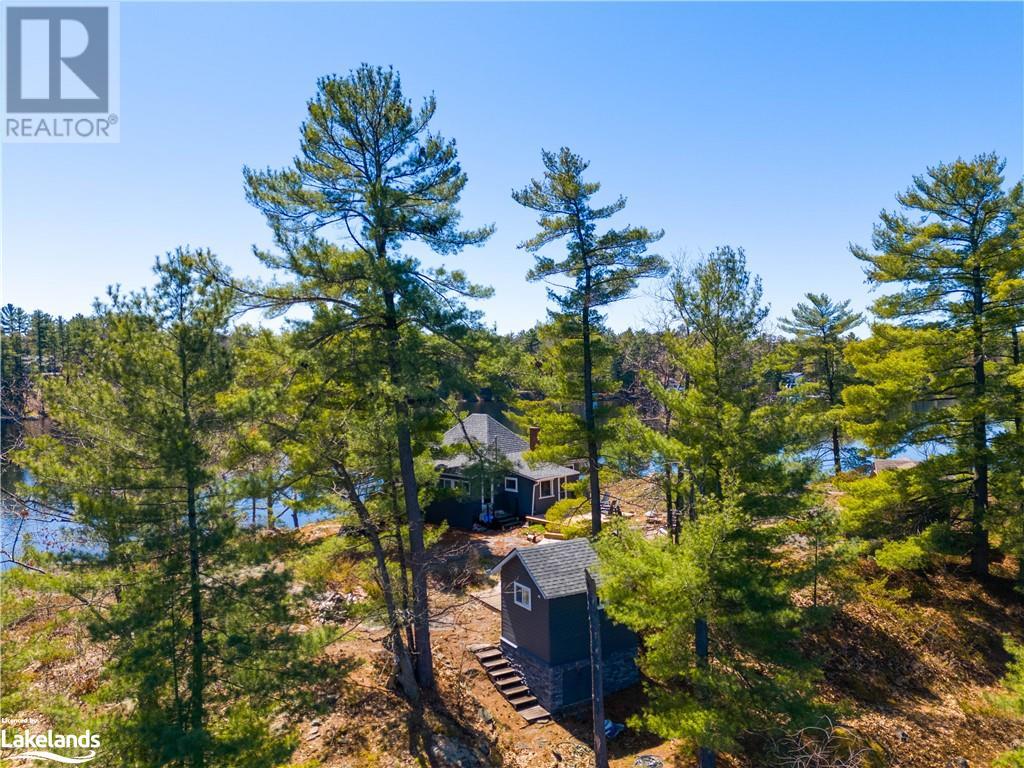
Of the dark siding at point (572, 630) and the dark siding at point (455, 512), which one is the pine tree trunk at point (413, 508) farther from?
the dark siding at point (455, 512)

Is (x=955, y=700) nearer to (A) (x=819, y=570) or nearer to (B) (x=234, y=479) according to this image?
(A) (x=819, y=570)

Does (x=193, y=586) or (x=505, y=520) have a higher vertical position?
(x=193, y=586)

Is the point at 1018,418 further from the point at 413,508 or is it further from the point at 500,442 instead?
the point at 500,442

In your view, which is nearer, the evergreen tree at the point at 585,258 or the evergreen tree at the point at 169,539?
the evergreen tree at the point at 169,539

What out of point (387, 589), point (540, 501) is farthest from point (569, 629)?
point (540, 501)

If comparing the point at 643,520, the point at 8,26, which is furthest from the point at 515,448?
the point at 8,26

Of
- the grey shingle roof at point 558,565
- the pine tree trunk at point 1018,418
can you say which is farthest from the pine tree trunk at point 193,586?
the pine tree trunk at point 1018,418
